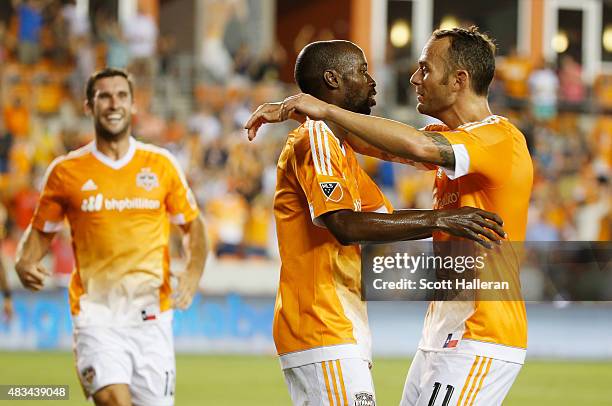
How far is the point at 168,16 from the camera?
81.4ft

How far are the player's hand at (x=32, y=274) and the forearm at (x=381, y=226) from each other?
2.99 metres

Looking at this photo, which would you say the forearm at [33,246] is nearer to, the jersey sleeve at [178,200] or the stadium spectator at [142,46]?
the jersey sleeve at [178,200]

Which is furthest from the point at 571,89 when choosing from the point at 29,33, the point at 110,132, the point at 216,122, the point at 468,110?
the point at 468,110

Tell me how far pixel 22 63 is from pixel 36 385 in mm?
8997

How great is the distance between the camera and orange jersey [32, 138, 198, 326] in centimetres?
686

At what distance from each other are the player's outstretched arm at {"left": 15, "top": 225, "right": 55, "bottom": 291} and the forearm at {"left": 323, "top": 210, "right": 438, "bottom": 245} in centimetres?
300

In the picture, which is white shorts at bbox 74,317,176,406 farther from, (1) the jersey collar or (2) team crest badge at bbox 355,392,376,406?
(2) team crest badge at bbox 355,392,376,406

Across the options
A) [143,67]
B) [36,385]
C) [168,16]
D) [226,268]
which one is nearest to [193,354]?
[226,268]

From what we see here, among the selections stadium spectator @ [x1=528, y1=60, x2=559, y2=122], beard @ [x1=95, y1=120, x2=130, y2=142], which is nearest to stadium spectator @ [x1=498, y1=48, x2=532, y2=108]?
stadium spectator @ [x1=528, y1=60, x2=559, y2=122]

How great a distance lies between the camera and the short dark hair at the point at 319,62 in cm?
472

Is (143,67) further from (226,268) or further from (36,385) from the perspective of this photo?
(36,385)

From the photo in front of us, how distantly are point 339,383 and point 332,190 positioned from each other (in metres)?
0.77

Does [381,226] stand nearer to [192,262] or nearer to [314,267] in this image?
[314,267]

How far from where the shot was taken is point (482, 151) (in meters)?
4.50
